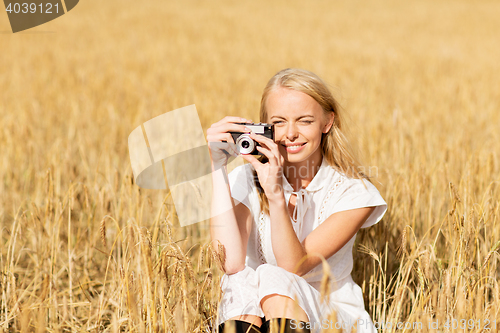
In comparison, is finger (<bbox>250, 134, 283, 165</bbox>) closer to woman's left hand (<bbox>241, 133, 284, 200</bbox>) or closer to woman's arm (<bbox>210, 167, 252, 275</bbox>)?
woman's left hand (<bbox>241, 133, 284, 200</bbox>)

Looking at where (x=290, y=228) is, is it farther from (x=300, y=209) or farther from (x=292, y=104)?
(x=292, y=104)

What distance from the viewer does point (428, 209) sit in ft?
6.54

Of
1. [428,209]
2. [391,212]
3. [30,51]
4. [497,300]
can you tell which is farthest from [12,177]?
[30,51]

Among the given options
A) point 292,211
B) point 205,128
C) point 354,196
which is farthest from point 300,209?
point 205,128

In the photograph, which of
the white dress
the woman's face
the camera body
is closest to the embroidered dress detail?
the white dress

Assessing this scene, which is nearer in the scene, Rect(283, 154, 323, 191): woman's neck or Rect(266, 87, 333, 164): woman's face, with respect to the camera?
Rect(266, 87, 333, 164): woman's face

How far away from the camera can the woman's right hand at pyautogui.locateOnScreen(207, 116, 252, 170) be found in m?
1.28

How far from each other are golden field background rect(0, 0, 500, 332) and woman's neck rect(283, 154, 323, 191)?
10.7 inches

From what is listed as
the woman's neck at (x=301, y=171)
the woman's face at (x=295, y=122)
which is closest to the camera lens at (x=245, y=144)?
the woman's face at (x=295, y=122)

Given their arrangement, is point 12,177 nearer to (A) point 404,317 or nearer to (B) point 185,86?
(A) point 404,317

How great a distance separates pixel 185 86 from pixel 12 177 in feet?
8.55

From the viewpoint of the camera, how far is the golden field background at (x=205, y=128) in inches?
50.1

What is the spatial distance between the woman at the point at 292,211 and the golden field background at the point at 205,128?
0.11 m

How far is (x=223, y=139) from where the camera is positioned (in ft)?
4.23
